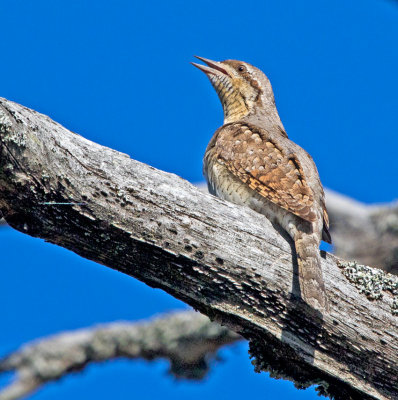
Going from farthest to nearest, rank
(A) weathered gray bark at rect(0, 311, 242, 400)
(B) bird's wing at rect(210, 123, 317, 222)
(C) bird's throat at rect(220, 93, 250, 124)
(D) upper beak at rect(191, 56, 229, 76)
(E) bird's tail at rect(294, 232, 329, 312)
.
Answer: (A) weathered gray bark at rect(0, 311, 242, 400)
(D) upper beak at rect(191, 56, 229, 76)
(C) bird's throat at rect(220, 93, 250, 124)
(B) bird's wing at rect(210, 123, 317, 222)
(E) bird's tail at rect(294, 232, 329, 312)

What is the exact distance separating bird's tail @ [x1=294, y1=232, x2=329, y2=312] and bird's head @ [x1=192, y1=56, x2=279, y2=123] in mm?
2559

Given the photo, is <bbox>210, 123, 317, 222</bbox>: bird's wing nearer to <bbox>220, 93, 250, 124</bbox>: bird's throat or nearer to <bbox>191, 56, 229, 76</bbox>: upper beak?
<bbox>220, 93, 250, 124</bbox>: bird's throat

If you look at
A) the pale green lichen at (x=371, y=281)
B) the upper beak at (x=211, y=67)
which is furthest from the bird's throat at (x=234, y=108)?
the pale green lichen at (x=371, y=281)

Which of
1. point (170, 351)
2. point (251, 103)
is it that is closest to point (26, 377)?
point (170, 351)

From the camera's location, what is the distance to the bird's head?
5.93 metres

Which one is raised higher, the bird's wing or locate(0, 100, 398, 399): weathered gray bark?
the bird's wing

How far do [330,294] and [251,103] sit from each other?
9.47 feet

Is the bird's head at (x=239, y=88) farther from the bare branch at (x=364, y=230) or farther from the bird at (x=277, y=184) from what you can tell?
the bare branch at (x=364, y=230)

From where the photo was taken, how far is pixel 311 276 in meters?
3.32

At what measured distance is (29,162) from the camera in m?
2.97

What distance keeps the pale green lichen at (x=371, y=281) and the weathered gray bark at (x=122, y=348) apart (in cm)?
329

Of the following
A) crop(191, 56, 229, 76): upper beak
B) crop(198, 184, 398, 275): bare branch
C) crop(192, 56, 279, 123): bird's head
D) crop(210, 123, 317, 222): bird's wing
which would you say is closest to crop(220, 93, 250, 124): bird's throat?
crop(192, 56, 279, 123): bird's head

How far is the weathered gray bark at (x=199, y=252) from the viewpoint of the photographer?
10.0ft

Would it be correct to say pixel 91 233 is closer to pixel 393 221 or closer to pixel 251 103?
pixel 251 103
